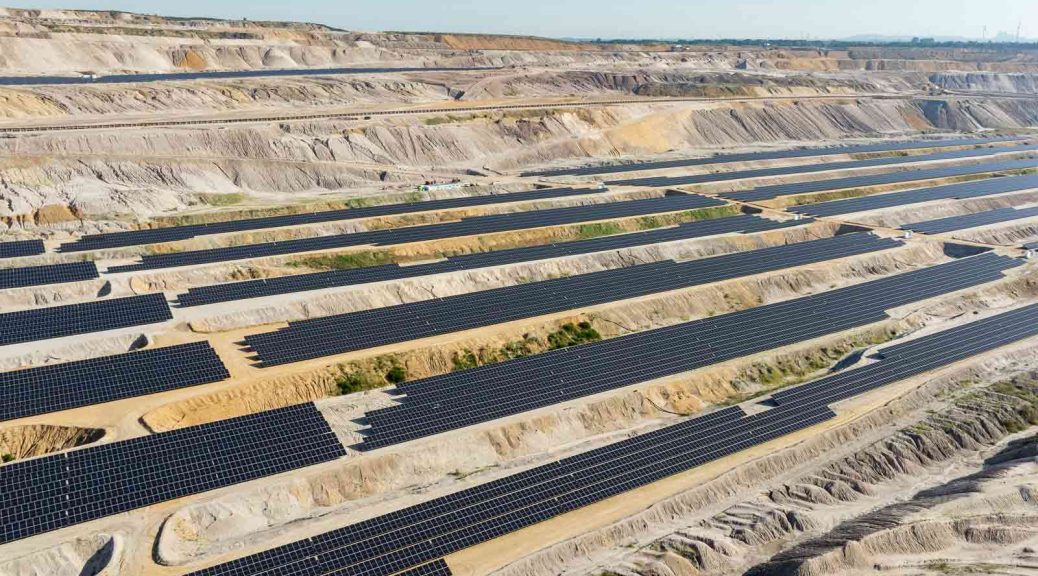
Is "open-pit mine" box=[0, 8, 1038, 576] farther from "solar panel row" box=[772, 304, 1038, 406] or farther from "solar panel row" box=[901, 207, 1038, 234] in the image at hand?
"solar panel row" box=[901, 207, 1038, 234]

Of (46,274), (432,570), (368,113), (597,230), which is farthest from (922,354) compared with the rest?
(368,113)

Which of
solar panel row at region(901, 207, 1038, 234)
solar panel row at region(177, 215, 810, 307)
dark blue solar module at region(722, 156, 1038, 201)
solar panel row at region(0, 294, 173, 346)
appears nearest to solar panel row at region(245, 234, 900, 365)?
solar panel row at region(177, 215, 810, 307)

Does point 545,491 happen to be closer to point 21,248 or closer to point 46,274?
point 46,274

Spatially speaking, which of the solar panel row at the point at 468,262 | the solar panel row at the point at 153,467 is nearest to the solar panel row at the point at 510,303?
the solar panel row at the point at 468,262

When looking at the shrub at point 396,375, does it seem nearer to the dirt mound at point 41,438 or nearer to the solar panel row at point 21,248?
the dirt mound at point 41,438

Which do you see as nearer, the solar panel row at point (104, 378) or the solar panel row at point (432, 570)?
the solar panel row at point (432, 570)

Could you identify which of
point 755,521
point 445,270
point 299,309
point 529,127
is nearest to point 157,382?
point 299,309
